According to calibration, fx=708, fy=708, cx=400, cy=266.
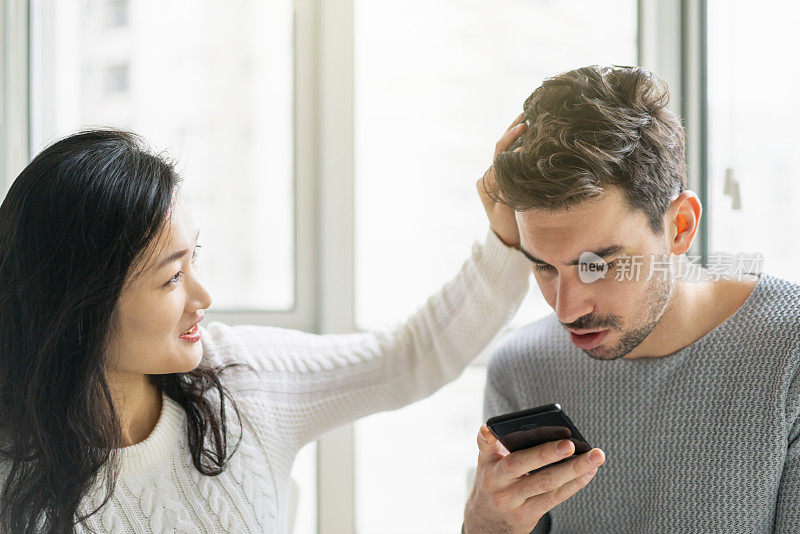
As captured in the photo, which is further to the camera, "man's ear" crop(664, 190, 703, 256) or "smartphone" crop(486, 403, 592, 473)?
"man's ear" crop(664, 190, 703, 256)

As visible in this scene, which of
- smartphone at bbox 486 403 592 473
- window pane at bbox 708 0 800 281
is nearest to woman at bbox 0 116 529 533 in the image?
smartphone at bbox 486 403 592 473

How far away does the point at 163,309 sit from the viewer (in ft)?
3.74

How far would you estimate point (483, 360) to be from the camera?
2.07 meters

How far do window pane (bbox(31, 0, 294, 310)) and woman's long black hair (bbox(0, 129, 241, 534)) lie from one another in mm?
914

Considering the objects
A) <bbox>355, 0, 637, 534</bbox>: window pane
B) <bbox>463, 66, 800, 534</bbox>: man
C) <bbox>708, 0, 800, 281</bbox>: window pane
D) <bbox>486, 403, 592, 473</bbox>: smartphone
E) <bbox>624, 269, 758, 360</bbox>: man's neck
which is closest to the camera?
<bbox>486, 403, 592, 473</bbox>: smartphone

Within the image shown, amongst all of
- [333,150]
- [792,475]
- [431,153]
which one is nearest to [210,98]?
[333,150]

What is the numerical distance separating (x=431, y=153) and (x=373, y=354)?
0.86m

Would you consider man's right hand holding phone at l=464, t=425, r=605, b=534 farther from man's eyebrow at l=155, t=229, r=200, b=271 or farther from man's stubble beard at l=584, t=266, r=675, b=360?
man's eyebrow at l=155, t=229, r=200, b=271

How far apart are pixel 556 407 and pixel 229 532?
622 mm

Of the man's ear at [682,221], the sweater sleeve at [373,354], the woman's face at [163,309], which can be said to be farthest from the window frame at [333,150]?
the woman's face at [163,309]

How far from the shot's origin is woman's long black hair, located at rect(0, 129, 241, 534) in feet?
3.56

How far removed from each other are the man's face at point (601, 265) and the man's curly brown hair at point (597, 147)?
0.03 metres

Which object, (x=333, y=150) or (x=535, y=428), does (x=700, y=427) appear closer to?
(x=535, y=428)

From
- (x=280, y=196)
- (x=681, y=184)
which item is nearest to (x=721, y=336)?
(x=681, y=184)
